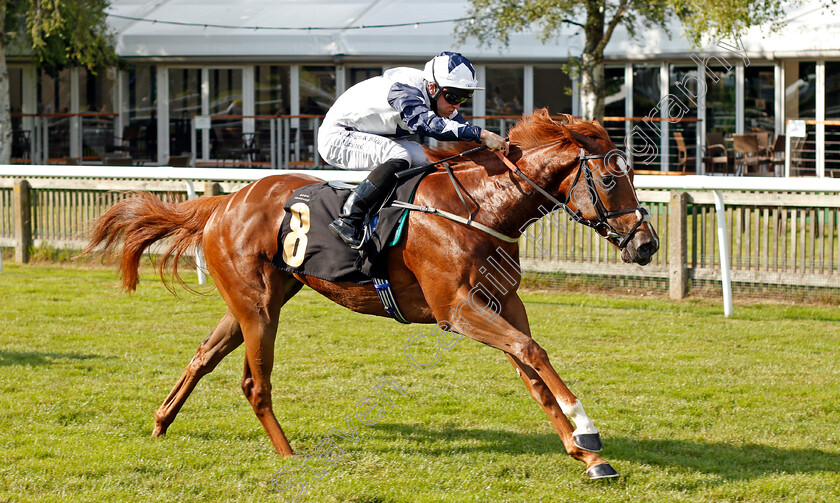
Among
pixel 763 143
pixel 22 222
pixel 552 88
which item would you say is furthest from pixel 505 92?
pixel 22 222

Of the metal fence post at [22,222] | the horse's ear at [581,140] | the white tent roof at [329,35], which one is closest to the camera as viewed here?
the horse's ear at [581,140]

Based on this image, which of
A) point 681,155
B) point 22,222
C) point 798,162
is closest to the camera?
point 22,222

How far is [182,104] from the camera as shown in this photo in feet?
74.0

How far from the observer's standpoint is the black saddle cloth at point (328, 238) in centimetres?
450

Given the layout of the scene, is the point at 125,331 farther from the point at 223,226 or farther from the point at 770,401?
the point at 770,401

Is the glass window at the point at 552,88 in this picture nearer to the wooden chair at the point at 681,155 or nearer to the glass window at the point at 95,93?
the wooden chair at the point at 681,155

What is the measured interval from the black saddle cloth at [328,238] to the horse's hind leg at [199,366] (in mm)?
485

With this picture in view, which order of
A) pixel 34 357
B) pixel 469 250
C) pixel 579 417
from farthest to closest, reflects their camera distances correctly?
pixel 34 357 < pixel 469 250 < pixel 579 417

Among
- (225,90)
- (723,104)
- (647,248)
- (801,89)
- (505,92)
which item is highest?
(225,90)

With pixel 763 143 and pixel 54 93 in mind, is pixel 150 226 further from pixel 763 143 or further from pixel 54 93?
pixel 54 93

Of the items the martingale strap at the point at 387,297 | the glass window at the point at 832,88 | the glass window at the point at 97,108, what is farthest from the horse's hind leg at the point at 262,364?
the glass window at the point at 97,108

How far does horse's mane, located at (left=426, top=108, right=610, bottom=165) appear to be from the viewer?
4.36 metres

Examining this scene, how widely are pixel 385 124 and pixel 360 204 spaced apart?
0.49m

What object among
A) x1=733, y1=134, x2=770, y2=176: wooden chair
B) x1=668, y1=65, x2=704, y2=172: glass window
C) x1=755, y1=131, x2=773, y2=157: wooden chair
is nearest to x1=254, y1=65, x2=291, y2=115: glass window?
x1=668, y1=65, x2=704, y2=172: glass window
